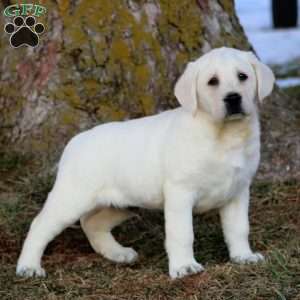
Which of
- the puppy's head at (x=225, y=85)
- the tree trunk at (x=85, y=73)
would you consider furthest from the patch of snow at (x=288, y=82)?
the puppy's head at (x=225, y=85)

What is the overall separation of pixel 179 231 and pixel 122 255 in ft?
2.76

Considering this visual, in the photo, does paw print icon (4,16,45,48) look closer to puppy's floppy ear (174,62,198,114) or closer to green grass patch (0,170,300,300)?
green grass patch (0,170,300,300)

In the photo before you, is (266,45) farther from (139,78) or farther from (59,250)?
(59,250)

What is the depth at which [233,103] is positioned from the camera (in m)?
5.12

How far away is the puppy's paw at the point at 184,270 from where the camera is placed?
5234 mm

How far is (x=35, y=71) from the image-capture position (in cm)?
711

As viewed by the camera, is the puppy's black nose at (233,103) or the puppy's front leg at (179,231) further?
the puppy's front leg at (179,231)

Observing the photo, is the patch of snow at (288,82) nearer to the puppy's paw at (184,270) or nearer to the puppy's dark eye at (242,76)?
the puppy's dark eye at (242,76)

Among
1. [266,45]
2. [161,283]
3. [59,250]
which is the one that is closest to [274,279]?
[161,283]

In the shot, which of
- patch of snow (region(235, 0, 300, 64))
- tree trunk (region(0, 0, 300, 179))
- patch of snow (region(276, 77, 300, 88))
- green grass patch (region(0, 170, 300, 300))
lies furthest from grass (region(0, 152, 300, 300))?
patch of snow (region(235, 0, 300, 64))

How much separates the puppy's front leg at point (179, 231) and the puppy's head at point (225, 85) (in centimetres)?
49

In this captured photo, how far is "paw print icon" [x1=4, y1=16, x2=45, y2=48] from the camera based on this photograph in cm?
707

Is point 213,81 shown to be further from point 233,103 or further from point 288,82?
point 288,82

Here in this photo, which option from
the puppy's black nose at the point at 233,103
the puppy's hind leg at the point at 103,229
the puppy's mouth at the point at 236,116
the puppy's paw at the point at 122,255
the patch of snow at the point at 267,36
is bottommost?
the patch of snow at the point at 267,36
